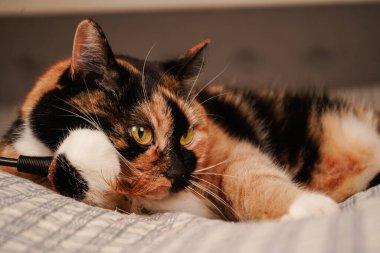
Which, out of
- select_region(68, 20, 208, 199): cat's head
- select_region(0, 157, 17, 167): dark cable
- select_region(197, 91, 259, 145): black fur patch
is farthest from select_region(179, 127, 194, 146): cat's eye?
select_region(0, 157, 17, 167): dark cable

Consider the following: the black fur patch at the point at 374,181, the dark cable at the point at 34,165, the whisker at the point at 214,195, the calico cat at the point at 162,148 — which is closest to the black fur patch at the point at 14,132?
the calico cat at the point at 162,148

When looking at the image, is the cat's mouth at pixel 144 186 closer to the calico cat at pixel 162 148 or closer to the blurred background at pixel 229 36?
the calico cat at pixel 162 148

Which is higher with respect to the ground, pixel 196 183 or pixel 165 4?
pixel 165 4

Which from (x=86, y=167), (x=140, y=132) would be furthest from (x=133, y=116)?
(x=86, y=167)

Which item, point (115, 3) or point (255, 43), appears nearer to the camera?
point (115, 3)

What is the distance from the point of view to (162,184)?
80 centimetres

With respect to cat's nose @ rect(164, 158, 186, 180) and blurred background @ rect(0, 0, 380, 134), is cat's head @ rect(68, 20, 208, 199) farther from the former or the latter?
blurred background @ rect(0, 0, 380, 134)

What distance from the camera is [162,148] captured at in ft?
2.68

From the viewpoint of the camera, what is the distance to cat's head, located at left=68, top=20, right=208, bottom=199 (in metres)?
0.79

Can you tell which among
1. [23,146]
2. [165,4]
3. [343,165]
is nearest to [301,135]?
[343,165]

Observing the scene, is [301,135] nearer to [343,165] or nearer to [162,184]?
[343,165]

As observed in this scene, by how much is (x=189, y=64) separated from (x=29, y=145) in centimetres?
44

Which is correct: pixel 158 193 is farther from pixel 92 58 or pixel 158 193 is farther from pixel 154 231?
pixel 92 58

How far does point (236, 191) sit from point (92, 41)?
457 mm
